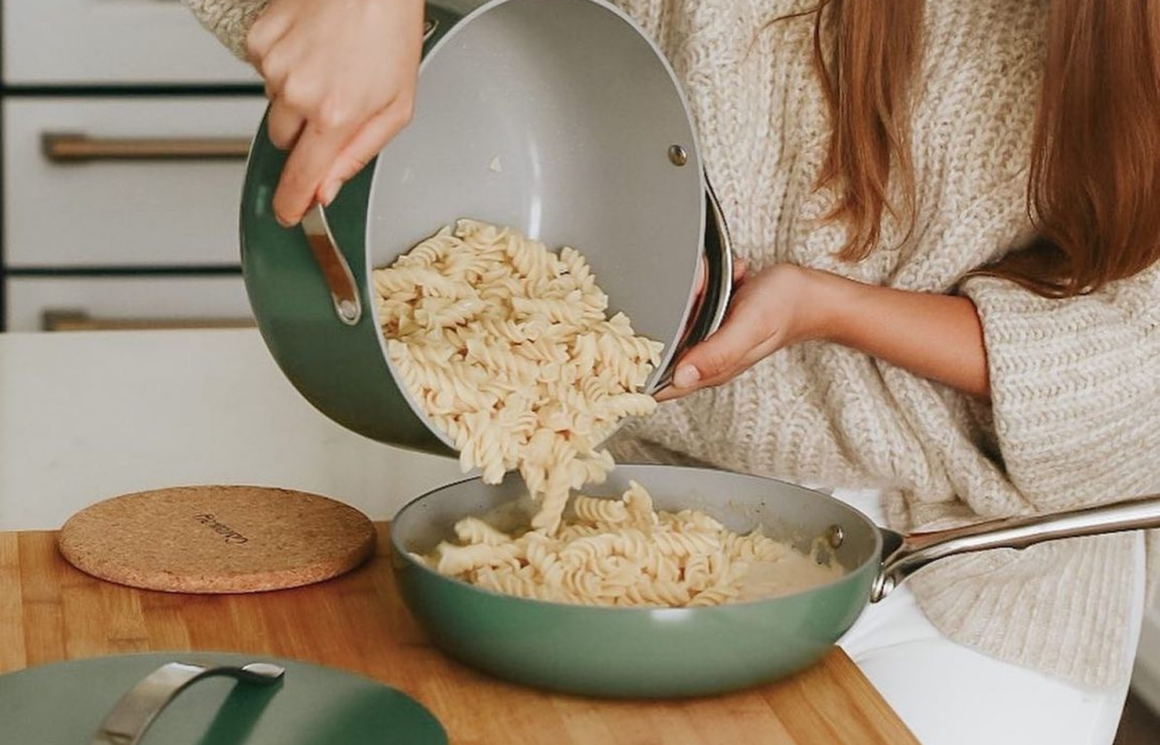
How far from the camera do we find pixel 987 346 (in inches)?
47.8

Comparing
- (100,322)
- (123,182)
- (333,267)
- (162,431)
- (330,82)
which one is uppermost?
(330,82)

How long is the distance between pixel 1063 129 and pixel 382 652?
63 cm

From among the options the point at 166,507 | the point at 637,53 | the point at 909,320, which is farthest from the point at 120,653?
the point at 909,320

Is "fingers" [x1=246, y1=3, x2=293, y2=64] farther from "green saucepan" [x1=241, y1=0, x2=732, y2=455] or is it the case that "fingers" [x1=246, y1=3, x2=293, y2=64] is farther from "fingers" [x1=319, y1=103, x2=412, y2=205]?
"green saucepan" [x1=241, y1=0, x2=732, y2=455]

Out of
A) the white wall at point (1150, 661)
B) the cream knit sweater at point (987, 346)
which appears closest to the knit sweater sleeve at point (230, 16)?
the cream knit sweater at point (987, 346)

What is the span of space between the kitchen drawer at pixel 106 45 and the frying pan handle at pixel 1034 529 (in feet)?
6.57

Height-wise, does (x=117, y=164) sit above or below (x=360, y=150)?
below

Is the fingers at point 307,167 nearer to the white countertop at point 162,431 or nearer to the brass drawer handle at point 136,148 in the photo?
the white countertop at point 162,431

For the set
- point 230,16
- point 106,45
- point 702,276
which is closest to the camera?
point 702,276

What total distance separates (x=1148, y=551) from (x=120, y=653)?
870 millimetres

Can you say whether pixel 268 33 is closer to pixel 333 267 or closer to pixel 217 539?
pixel 333 267

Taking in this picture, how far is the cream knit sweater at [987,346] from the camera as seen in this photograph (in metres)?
1.23


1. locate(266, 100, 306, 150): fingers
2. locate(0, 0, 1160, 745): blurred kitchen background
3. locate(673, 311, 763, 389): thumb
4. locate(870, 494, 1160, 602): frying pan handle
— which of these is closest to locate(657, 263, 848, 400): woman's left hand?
locate(673, 311, 763, 389): thumb

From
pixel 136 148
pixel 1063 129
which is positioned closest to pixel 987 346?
pixel 1063 129
